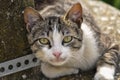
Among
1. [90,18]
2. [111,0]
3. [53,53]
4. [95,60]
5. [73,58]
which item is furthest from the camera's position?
[111,0]

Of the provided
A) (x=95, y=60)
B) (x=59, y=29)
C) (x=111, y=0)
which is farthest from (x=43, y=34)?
(x=111, y=0)

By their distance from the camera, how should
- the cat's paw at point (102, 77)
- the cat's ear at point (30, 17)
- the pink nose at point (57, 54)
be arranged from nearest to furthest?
1. the pink nose at point (57, 54)
2. the cat's ear at point (30, 17)
3. the cat's paw at point (102, 77)

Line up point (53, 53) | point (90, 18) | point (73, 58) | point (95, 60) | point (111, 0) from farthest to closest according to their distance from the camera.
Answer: point (111, 0) → point (90, 18) → point (95, 60) → point (73, 58) → point (53, 53)

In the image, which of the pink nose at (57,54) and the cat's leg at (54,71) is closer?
the pink nose at (57,54)

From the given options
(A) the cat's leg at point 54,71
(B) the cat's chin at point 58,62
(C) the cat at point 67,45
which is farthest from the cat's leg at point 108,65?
(B) the cat's chin at point 58,62

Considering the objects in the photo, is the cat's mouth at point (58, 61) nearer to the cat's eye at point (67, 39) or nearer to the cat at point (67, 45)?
the cat at point (67, 45)

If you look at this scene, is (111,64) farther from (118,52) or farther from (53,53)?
(53,53)

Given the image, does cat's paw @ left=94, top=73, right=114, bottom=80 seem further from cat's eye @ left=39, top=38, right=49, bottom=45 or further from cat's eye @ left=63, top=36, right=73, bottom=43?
cat's eye @ left=39, top=38, right=49, bottom=45
